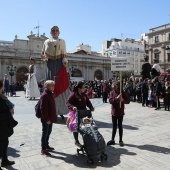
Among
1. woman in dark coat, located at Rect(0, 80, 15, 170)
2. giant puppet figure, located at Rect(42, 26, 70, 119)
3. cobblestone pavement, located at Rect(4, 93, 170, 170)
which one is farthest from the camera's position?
giant puppet figure, located at Rect(42, 26, 70, 119)

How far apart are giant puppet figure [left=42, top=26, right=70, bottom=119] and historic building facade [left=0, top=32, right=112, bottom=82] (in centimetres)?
3368

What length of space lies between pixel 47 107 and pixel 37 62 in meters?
39.6

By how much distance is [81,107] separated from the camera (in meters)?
5.12

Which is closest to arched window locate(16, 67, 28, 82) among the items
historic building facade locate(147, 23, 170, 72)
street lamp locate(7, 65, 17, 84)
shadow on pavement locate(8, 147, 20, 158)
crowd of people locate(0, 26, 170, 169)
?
street lamp locate(7, 65, 17, 84)

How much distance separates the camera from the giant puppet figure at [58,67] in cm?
758

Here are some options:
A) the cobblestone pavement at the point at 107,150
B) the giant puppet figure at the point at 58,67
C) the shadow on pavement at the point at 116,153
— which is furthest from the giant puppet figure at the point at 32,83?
the shadow on pavement at the point at 116,153

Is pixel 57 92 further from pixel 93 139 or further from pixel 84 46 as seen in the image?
pixel 84 46

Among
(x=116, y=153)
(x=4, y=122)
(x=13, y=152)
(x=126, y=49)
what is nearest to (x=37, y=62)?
(x=13, y=152)

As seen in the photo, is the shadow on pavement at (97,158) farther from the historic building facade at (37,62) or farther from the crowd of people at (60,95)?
the historic building facade at (37,62)

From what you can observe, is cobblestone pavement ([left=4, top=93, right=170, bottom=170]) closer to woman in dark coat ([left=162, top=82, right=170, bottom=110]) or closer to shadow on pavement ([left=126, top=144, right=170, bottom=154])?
shadow on pavement ([left=126, top=144, right=170, bottom=154])

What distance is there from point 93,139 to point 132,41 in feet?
282

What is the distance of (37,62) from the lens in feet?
142

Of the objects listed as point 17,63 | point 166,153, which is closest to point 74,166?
point 166,153

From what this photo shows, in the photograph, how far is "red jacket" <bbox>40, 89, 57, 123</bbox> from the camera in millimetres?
4613
